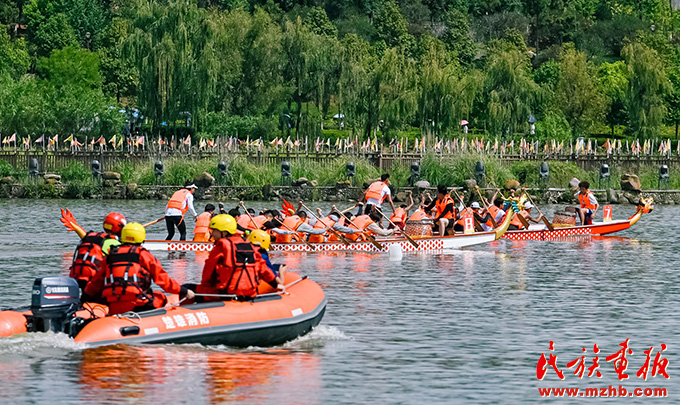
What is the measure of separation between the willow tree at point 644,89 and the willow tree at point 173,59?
27.0 metres

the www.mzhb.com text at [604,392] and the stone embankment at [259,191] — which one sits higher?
the stone embankment at [259,191]

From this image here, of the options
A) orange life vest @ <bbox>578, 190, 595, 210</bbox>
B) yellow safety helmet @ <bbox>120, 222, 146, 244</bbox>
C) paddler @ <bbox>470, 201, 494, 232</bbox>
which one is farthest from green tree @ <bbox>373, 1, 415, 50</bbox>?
yellow safety helmet @ <bbox>120, 222, 146, 244</bbox>

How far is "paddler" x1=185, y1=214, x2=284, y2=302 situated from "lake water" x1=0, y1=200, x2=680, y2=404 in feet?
2.85

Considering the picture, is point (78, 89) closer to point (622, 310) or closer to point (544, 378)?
point (622, 310)

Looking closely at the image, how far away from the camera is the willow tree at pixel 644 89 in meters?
71.7

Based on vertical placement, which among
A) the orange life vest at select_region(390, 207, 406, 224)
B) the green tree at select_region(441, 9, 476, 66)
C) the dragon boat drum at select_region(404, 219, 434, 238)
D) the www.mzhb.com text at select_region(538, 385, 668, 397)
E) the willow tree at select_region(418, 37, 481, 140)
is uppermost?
the green tree at select_region(441, 9, 476, 66)

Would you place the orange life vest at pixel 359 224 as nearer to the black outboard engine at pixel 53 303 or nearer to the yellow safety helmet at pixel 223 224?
the yellow safety helmet at pixel 223 224

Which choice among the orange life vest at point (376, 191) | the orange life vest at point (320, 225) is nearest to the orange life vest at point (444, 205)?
the orange life vest at point (376, 191)

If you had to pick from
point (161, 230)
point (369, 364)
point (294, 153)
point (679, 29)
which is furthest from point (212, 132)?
point (679, 29)

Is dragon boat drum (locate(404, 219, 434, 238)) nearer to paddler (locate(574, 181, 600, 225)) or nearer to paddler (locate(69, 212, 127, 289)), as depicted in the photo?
paddler (locate(574, 181, 600, 225))

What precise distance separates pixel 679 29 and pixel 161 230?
3466 inches

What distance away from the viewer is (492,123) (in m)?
69.8

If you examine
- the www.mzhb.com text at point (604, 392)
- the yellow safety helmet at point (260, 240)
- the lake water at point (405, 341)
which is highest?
the yellow safety helmet at point (260, 240)

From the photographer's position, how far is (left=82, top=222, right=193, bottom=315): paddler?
51.6ft
